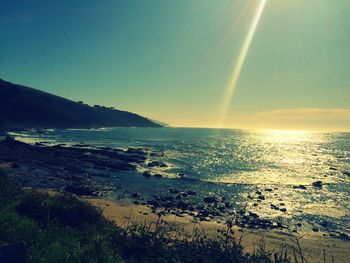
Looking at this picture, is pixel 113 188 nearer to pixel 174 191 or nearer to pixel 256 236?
pixel 174 191

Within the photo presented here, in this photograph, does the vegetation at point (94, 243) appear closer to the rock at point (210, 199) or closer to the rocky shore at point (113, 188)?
the rocky shore at point (113, 188)

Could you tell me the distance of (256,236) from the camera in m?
22.9

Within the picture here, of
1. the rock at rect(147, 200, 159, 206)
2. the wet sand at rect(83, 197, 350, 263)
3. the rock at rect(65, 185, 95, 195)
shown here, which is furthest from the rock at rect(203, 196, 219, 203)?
the rock at rect(65, 185, 95, 195)

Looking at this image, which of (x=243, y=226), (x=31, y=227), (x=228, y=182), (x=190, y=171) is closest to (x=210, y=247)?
(x=31, y=227)

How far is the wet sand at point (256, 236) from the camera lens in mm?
19984

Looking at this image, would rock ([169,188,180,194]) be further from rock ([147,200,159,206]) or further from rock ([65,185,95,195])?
rock ([65,185,95,195])

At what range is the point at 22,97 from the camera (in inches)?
7136

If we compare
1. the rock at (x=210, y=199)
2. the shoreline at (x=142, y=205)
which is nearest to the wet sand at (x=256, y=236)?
the shoreline at (x=142, y=205)

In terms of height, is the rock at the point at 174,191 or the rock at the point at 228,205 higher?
the rock at the point at 174,191

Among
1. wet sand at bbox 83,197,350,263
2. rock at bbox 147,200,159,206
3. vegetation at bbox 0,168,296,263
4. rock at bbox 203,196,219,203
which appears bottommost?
wet sand at bbox 83,197,350,263

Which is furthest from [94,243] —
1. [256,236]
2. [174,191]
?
[174,191]

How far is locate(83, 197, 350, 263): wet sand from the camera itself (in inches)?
A: 787

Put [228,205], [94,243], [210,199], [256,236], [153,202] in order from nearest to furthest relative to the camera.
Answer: [94,243] → [256,236] → [153,202] → [228,205] → [210,199]

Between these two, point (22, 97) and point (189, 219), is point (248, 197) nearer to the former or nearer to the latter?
point (189, 219)
